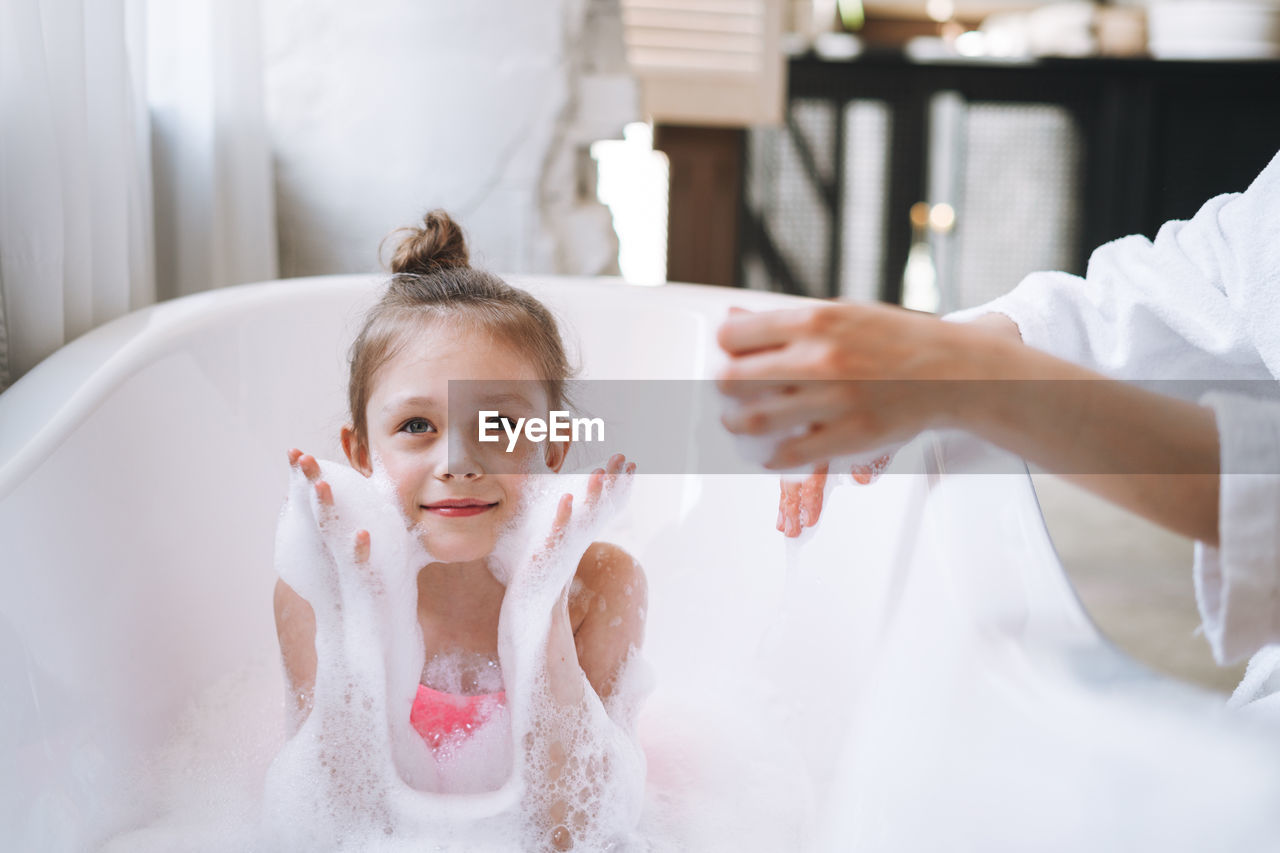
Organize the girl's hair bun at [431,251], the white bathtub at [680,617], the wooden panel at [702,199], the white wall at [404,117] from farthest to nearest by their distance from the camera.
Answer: the wooden panel at [702,199] → the white wall at [404,117] → the girl's hair bun at [431,251] → the white bathtub at [680,617]

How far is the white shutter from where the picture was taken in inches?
110

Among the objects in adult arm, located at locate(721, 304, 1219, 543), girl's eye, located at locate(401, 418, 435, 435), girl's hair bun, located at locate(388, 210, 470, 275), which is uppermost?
girl's hair bun, located at locate(388, 210, 470, 275)

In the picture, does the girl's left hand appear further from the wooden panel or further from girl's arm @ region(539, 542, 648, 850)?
the wooden panel

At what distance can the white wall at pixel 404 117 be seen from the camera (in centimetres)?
172

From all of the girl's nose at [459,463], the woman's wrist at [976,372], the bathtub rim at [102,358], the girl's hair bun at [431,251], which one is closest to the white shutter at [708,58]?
the bathtub rim at [102,358]

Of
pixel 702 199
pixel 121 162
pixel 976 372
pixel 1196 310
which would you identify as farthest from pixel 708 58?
pixel 976 372

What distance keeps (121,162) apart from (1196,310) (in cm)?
106

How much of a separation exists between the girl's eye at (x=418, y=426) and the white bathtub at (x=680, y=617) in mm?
165

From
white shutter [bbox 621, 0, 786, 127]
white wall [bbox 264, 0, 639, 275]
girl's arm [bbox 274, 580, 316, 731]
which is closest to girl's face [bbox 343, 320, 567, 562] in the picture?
girl's arm [bbox 274, 580, 316, 731]

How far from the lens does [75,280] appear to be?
1087mm

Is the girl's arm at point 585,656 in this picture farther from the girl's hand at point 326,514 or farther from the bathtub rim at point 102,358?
the bathtub rim at point 102,358

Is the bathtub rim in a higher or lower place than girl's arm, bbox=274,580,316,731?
higher

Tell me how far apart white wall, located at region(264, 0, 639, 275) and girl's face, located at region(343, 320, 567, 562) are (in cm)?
89

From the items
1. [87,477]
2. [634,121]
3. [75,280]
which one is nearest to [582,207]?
[634,121]
